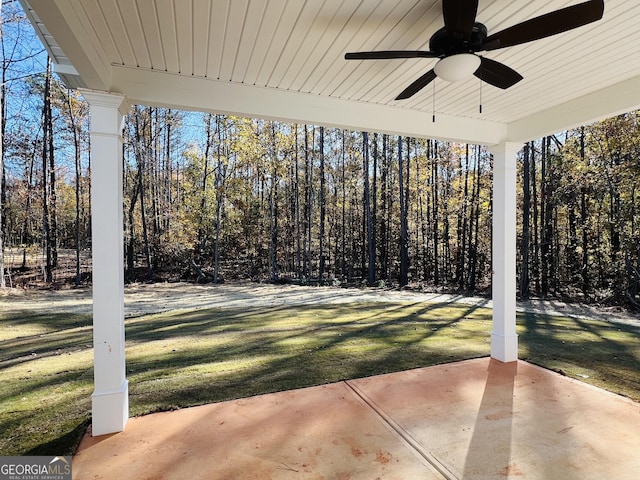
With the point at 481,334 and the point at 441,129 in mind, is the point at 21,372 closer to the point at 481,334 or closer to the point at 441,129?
the point at 441,129

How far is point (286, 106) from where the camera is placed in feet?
8.51

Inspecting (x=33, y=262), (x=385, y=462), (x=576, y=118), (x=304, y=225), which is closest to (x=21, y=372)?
(x=385, y=462)

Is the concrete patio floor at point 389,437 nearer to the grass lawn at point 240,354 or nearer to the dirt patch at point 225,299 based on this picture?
the grass lawn at point 240,354

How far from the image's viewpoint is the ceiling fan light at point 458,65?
5.47ft

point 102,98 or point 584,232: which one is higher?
point 102,98

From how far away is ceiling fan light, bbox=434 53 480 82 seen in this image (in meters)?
1.67

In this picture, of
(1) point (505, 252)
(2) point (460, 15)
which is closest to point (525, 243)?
(1) point (505, 252)

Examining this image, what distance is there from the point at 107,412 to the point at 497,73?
3040 mm

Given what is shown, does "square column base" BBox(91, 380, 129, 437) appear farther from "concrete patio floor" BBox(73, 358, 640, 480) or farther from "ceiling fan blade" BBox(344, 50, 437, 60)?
"ceiling fan blade" BBox(344, 50, 437, 60)

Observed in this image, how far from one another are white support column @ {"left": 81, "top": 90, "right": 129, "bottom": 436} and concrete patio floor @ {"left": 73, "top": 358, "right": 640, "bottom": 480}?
21cm

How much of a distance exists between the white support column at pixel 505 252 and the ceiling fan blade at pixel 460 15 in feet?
6.84

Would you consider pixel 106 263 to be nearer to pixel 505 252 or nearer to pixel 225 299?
pixel 505 252

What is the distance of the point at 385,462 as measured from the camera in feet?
6.16

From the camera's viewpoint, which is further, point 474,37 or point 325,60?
point 325,60
